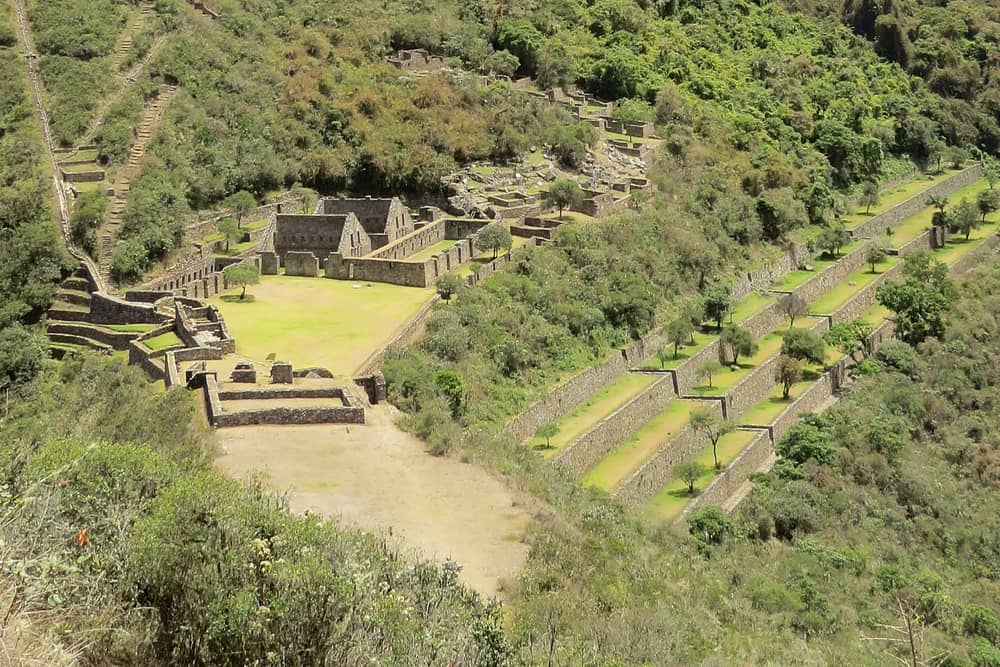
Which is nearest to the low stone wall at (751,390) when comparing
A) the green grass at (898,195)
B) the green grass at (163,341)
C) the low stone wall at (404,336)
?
the low stone wall at (404,336)

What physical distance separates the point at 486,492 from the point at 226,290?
1782 cm

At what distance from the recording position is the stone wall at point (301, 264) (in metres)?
37.6

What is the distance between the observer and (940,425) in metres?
37.6

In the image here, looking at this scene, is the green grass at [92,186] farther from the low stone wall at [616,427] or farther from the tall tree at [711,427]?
the tall tree at [711,427]

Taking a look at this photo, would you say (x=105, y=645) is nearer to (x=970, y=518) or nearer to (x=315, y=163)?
(x=970, y=518)

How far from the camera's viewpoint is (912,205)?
60.2m

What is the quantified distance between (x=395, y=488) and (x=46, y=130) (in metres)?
29.9

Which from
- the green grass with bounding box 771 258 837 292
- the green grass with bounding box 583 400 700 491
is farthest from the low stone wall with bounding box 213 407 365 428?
the green grass with bounding box 771 258 837 292

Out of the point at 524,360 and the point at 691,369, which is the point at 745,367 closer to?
the point at 691,369

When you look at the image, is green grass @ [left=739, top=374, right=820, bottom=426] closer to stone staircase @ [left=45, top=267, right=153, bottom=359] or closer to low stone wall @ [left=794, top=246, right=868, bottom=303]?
low stone wall @ [left=794, top=246, right=868, bottom=303]

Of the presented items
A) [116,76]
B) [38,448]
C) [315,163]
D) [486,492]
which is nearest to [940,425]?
[486,492]

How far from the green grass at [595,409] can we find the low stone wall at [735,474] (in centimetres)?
361

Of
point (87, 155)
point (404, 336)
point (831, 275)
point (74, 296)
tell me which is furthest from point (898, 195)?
point (74, 296)

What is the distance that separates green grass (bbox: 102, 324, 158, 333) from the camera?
101 feet
